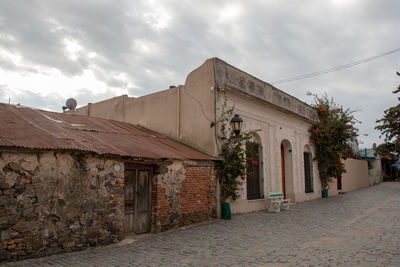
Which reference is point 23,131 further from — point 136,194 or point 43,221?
point 136,194

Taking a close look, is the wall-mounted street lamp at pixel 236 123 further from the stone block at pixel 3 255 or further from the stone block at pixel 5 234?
the stone block at pixel 3 255

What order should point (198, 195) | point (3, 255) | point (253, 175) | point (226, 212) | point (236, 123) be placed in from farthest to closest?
point (253, 175) < point (236, 123) < point (226, 212) < point (198, 195) < point (3, 255)

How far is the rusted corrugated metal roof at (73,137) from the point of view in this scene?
5.87 meters

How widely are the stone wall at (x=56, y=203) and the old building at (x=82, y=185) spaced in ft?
0.05

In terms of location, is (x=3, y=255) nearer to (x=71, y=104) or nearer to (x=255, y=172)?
(x=255, y=172)

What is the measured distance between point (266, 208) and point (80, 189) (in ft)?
26.8

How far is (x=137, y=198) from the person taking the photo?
26.0ft

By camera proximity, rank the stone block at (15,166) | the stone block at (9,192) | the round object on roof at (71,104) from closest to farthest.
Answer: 1. the stone block at (9,192)
2. the stone block at (15,166)
3. the round object on roof at (71,104)

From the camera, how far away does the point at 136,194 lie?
26.0 feet

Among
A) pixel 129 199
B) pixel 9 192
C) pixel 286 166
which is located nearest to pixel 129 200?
pixel 129 199

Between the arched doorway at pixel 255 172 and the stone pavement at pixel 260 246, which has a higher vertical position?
the arched doorway at pixel 255 172

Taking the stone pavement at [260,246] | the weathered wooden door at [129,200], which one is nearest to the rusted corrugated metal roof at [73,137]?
the weathered wooden door at [129,200]

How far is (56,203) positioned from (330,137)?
15287mm

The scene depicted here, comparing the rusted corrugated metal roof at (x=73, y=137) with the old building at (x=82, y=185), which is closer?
the old building at (x=82, y=185)
